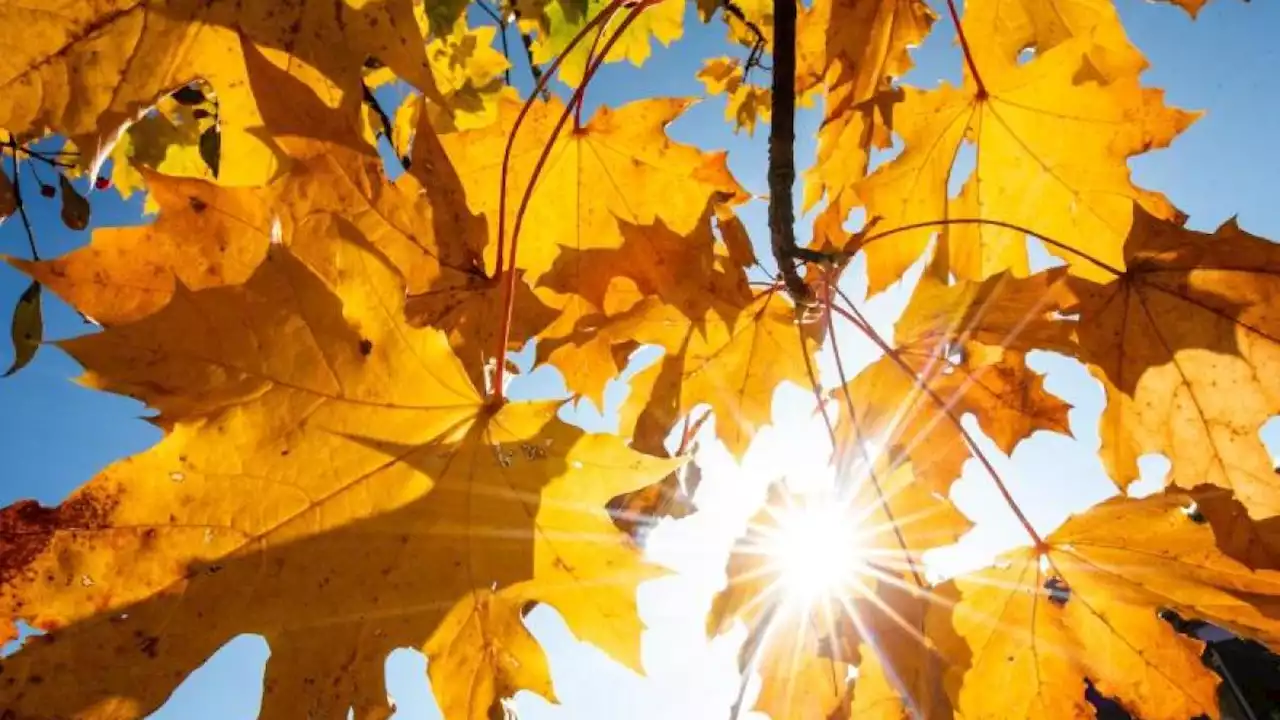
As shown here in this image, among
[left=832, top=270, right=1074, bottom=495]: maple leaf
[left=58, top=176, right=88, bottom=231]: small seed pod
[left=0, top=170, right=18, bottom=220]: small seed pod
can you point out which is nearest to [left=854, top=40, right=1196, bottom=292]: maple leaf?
[left=832, top=270, right=1074, bottom=495]: maple leaf

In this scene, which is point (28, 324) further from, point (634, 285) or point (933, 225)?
point (933, 225)

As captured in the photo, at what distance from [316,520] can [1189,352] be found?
5.39 feet

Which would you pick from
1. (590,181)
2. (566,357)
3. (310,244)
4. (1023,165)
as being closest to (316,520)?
(310,244)

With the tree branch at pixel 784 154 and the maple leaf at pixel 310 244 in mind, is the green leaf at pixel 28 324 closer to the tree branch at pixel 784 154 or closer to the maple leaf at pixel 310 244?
the maple leaf at pixel 310 244

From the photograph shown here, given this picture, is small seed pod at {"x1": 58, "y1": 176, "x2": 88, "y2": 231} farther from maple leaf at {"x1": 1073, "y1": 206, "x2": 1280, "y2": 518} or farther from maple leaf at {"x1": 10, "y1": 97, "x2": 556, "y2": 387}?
maple leaf at {"x1": 1073, "y1": 206, "x2": 1280, "y2": 518}

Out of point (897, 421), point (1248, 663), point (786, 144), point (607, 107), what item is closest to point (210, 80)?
point (607, 107)

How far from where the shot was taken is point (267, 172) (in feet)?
4.16

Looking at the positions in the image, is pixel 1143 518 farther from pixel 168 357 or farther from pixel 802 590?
pixel 168 357

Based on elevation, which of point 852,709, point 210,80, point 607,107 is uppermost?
point 607,107

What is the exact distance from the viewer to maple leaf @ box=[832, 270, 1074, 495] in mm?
1736

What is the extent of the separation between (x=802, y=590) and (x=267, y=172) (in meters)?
1.23

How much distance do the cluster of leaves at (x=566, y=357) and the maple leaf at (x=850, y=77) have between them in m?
0.01

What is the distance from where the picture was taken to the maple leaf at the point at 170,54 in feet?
3.48

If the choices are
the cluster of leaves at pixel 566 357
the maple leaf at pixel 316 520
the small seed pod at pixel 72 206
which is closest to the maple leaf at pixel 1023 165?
the cluster of leaves at pixel 566 357
